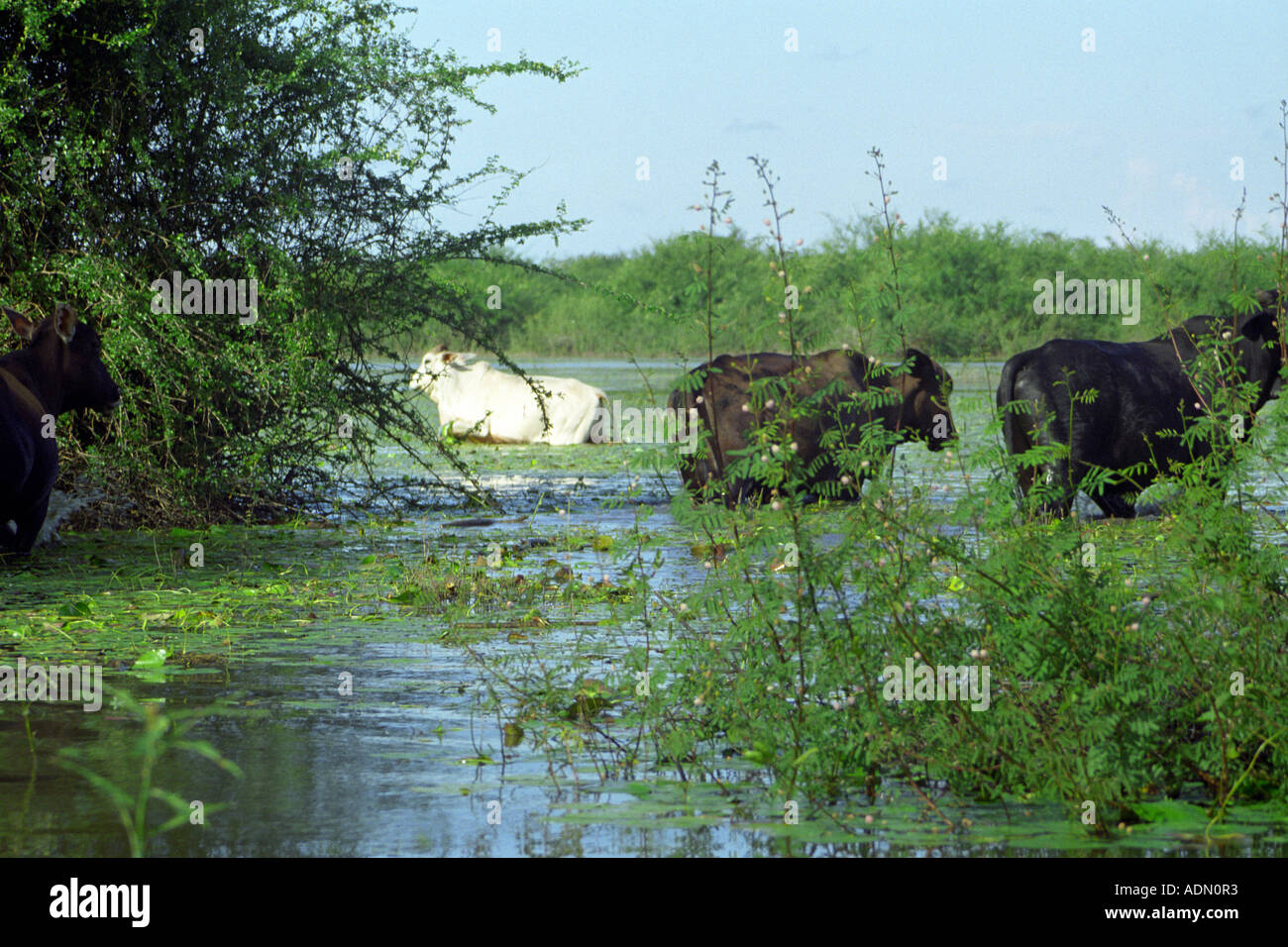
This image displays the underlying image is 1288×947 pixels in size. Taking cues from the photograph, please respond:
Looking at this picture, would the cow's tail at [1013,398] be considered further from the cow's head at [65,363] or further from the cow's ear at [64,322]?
the cow's ear at [64,322]

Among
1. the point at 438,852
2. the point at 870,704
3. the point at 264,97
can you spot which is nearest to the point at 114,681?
the point at 438,852

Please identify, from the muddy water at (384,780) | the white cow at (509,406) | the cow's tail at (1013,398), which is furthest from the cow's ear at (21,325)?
the white cow at (509,406)

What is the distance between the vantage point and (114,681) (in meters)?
6.20

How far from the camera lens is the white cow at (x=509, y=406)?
1984 cm

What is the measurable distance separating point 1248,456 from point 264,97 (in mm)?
9209

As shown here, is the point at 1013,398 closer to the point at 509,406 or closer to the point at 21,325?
the point at 21,325

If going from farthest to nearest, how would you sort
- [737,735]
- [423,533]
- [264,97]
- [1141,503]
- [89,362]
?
[1141,503] → [264,97] → [423,533] → [89,362] → [737,735]

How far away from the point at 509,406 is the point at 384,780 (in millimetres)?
15619

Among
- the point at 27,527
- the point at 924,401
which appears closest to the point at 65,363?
the point at 27,527

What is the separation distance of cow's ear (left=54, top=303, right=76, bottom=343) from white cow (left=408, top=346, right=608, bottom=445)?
358 inches

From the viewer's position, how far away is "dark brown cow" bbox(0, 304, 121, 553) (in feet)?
30.4

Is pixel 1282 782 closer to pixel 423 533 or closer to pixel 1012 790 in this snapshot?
pixel 1012 790

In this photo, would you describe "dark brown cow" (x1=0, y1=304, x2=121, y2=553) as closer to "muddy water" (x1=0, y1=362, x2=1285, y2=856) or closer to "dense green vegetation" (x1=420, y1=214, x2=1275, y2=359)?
"muddy water" (x1=0, y1=362, x2=1285, y2=856)
